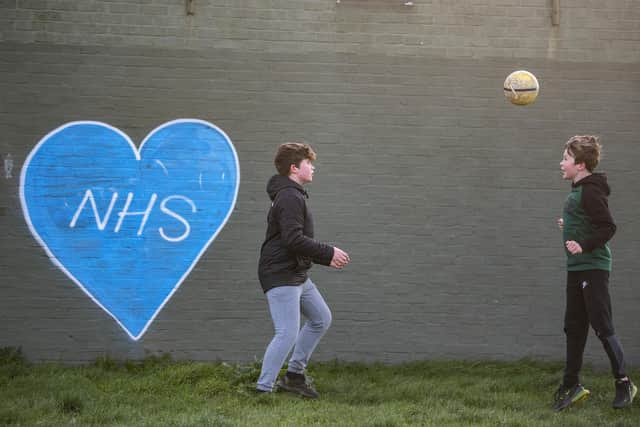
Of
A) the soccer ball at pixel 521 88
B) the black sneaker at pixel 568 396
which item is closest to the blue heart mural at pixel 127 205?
the soccer ball at pixel 521 88

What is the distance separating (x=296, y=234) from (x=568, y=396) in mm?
2302

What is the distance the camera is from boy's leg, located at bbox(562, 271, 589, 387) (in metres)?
6.79

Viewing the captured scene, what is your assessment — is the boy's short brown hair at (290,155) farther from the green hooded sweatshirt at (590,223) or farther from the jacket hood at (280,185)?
the green hooded sweatshirt at (590,223)

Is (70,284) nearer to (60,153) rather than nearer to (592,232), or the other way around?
(60,153)

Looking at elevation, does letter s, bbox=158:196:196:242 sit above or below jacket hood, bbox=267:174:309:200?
below

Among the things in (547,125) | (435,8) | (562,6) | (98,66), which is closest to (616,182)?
(547,125)

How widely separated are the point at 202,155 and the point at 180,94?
57 cm

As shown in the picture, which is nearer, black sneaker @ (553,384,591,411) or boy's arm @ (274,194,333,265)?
boy's arm @ (274,194,333,265)

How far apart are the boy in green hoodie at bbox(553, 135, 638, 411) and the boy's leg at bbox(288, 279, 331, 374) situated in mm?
1789

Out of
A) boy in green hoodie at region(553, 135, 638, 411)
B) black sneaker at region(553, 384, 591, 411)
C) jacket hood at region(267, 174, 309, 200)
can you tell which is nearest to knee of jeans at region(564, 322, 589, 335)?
boy in green hoodie at region(553, 135, 638, 411)

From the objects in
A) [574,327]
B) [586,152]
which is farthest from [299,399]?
[586,152]

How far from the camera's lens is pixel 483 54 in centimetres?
842

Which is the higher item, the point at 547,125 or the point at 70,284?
the point at 547,125

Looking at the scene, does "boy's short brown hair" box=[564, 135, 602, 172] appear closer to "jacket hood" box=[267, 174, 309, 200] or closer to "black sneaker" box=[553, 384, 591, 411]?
"black sneaker" box=[553, 384, 591, 411]
